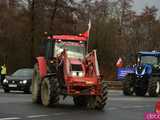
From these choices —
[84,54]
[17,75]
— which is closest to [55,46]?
[84,54]

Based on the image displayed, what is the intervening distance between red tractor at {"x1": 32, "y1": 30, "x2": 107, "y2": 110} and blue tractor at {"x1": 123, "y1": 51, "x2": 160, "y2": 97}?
37.2 feet

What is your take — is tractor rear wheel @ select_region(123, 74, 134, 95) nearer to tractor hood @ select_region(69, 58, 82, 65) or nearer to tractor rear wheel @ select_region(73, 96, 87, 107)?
tractor rear wheel @ select_region(73, 96, 87, 107)

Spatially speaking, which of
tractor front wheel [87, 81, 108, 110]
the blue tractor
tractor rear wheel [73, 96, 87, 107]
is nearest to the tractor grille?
tractor front wheel [87, 81, 108, 110]

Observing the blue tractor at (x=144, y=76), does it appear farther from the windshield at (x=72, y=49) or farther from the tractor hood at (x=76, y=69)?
the tractor hood at (x=76, y=69)

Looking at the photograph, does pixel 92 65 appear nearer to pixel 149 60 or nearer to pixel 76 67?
pixel 76 67

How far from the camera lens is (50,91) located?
69.3 feet

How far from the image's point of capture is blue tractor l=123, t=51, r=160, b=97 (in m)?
Result: 33.6

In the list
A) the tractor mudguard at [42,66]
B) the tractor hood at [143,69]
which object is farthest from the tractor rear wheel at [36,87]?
the tractor hood at [143,69]

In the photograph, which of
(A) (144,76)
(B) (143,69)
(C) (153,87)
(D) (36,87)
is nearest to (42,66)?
(D) (36,87)

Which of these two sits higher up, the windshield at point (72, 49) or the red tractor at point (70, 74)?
the windshield at point (72, 49)

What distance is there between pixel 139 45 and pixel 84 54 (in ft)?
176

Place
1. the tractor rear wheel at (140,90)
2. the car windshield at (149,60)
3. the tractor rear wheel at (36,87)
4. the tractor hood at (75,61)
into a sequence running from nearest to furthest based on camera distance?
the tractor hood at (75,61) → the tractor rear wheel at (36,87) → the tractor rear wheel at (140,90) → the car windshield at (149,60)

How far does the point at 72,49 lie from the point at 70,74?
5.50 ft

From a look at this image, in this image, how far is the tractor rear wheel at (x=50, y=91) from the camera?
21.1 meters
